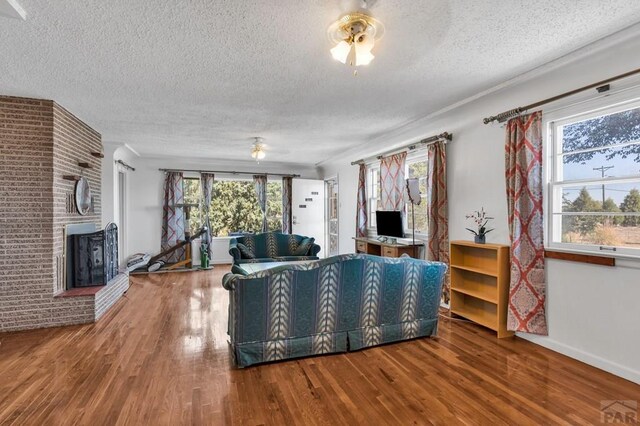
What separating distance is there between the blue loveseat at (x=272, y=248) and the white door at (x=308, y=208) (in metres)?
1.94

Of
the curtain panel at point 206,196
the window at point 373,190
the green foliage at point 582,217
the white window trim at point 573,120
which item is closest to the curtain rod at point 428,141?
the window at point 373,190

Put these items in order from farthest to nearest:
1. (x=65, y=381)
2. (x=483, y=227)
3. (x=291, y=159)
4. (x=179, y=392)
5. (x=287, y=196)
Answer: (x=287, y=196) < (x=291, y=159) < (x=483, y=227) < (x=65, y=381) < (x=179, y=392)

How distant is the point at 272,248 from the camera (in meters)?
5.72

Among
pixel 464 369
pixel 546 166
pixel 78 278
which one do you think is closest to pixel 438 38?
pixel 546 166

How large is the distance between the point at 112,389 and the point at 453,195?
153 inches

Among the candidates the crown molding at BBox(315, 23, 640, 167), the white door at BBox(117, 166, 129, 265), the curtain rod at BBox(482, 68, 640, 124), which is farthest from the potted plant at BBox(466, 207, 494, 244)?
the white door at BBox(117, 166, 129, 265)

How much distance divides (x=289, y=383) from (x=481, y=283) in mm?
2499

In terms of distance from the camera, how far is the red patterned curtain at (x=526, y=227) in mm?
2998

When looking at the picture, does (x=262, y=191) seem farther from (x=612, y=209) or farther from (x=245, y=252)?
(x=612, y=209)

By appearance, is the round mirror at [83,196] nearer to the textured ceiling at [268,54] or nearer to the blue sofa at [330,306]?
the textured ceiling at [268,54]

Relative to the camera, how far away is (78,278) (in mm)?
3982

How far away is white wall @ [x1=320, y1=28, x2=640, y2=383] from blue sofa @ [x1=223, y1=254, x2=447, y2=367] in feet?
3.27

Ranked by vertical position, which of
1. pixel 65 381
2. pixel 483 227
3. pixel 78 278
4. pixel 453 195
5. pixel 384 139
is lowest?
pixel 65 381

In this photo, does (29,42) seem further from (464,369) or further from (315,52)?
(464,369)
